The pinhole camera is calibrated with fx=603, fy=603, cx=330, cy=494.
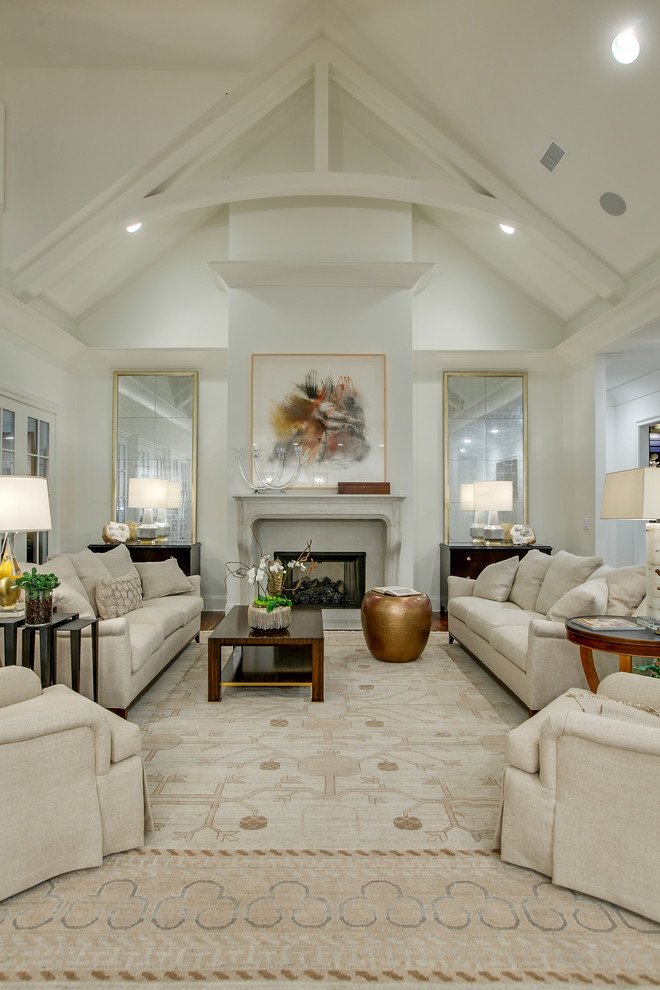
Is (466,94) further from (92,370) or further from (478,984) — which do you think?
(478,984)

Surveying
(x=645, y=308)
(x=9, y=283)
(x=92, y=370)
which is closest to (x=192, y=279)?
(x=92, y=370)

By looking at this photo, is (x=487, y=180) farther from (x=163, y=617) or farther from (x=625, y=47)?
(x=163, y=617)

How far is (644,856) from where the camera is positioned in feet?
5.80

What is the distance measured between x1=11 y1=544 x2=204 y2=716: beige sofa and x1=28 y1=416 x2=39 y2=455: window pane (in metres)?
1.82

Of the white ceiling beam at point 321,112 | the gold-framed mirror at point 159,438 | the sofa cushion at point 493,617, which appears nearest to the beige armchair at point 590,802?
the sofa cushion at point 493,617

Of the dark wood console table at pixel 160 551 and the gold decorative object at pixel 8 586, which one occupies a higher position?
the gold decorative object at pixel 8 586

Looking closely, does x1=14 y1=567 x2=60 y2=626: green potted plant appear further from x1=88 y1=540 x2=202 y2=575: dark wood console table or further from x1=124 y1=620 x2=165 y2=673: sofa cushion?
x1=88 y1=540 x2=202 y2=575: dark wood console table

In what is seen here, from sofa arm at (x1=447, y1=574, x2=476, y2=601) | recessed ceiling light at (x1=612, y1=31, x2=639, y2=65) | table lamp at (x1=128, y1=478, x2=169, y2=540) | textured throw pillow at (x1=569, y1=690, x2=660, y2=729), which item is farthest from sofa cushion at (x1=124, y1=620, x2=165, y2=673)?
recessed ceiling light at (x1=612, y1=31, x2=639, y2=65)

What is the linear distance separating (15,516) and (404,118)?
465 centimetres

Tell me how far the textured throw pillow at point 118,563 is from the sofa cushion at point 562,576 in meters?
3.10

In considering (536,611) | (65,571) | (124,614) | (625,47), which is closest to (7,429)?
(65,571)

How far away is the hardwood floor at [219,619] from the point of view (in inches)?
240

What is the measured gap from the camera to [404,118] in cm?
530

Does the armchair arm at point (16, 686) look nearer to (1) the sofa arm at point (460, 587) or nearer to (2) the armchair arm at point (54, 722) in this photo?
(2) the armchair arm at point (54, 722)
